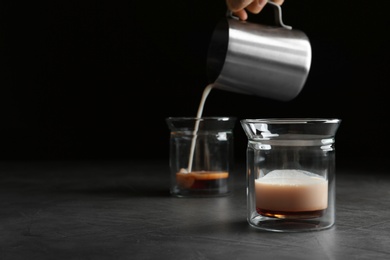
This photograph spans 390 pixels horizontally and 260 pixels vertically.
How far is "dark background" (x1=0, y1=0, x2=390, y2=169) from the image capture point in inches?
114

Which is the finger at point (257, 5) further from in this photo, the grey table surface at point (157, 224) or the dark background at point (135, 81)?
the dark background at point (135, 81)

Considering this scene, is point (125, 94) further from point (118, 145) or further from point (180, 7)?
point (180, 7)

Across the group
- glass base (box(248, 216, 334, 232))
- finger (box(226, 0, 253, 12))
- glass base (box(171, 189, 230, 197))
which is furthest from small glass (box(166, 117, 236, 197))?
glass base (box(248, 216, 334, 232))

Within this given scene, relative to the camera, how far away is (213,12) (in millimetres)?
2969

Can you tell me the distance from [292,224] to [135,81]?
188 centimetres

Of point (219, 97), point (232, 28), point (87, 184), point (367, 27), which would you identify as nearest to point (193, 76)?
point (219, 97)

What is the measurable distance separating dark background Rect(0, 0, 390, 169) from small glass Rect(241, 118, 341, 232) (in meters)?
1.67

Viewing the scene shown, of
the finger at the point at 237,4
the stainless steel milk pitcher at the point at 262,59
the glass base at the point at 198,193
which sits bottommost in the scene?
→ the glass base at the point at 198,193

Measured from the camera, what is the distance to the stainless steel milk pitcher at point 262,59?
174 cm

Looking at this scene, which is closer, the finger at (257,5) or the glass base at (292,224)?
the glass base at (292,224)

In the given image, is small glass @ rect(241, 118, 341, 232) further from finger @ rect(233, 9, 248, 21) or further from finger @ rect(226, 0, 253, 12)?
finger @ rect(233, 9, 248, 21)

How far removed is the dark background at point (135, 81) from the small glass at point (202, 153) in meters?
1.15

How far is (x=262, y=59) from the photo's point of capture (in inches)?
69.5

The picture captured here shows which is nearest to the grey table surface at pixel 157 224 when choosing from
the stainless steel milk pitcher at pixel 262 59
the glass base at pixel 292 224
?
the glass base at pixel 292 224
